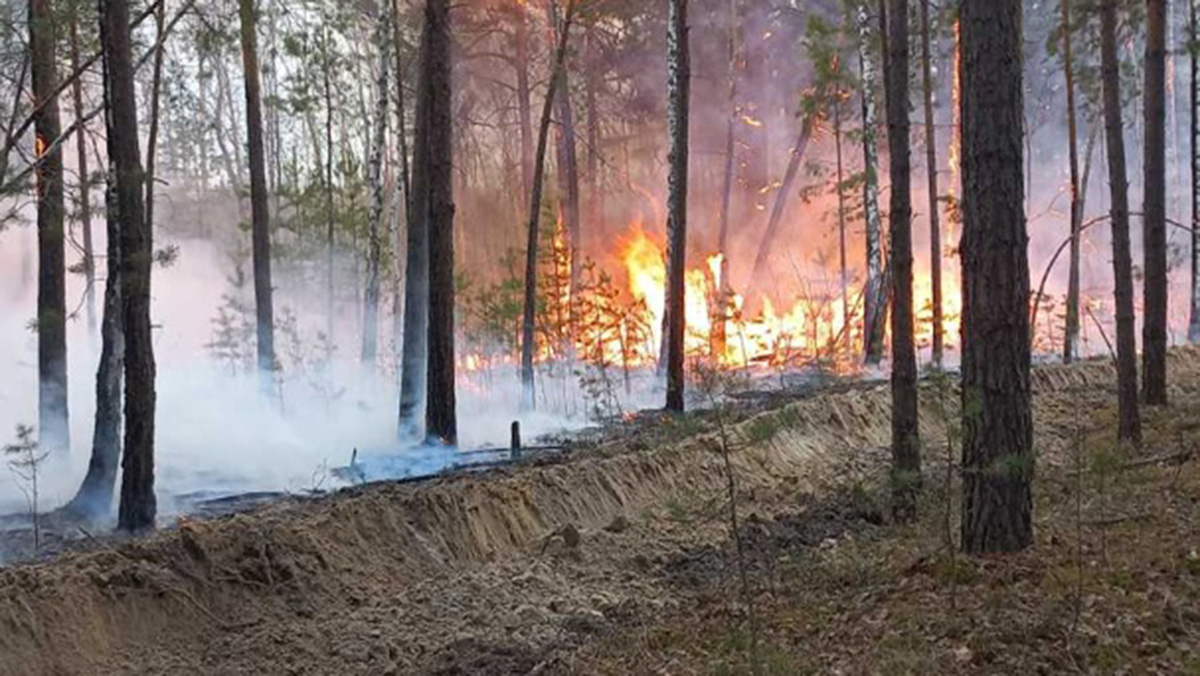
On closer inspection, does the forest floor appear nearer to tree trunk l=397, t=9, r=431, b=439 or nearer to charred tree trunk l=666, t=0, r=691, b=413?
charred tree trunk l=666, t=0, r=691, b=413

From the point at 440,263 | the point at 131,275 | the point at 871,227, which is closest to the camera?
the point at 131,275

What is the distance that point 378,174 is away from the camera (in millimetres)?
22016

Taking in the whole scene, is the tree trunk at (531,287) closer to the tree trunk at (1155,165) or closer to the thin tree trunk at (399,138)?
the thin tree trunk at (399,138)

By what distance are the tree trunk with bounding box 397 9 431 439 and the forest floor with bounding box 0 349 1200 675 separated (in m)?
4.36

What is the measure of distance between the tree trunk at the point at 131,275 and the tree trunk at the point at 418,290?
5096 millimetres

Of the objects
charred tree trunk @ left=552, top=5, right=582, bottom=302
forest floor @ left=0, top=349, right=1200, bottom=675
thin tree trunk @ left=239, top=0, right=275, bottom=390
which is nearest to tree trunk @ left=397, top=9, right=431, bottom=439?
thin tree trunk @ left=239, top=0, right=275, bottom=390

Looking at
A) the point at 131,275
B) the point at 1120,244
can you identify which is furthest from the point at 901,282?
the point at 131,275

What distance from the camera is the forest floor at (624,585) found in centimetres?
557

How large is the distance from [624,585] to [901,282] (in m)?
4.16

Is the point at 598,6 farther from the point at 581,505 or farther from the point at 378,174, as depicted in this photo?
the point at 581,505

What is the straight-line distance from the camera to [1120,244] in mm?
13398

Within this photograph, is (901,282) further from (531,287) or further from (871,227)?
(871,227)

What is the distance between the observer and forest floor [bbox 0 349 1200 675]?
5570 mm

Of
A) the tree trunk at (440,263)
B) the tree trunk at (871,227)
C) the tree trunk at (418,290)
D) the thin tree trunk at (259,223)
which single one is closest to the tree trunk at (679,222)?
the tree trunk at (440,263)
